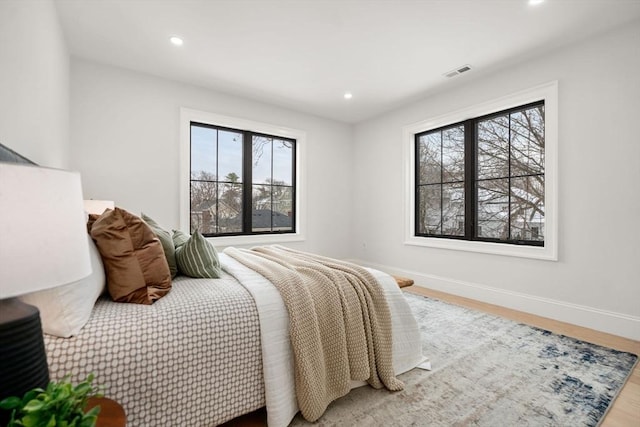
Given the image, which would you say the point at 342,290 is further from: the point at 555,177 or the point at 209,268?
the point at 555,177

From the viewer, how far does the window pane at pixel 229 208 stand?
404 cm

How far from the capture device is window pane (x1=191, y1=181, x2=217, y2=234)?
3826mm

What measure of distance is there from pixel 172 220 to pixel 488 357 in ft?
11.2

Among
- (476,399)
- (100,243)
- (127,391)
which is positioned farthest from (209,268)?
(476,399)

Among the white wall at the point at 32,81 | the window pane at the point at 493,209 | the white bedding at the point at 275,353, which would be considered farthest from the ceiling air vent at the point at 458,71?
the white wall at the point at 32,81

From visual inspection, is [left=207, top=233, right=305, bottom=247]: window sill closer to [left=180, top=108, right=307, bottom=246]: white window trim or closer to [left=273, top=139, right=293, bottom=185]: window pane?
[left=180, top=108, right=307, bottom=246]: white window trim

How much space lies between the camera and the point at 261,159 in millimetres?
4418

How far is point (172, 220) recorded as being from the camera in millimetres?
3543

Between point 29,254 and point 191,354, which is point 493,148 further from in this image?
point 29,254

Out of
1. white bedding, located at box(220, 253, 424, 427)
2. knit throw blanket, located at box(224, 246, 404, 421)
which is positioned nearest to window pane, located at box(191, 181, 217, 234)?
knit throw blanket, located at box(224, 246, 404, 421)

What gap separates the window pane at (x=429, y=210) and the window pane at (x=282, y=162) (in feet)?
6.64

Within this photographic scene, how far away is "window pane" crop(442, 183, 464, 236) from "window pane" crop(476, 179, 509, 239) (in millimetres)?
223

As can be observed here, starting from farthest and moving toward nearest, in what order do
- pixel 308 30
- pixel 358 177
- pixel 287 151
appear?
1. pixel 358 177
2. pixel 287 151
3. pixel 308 30

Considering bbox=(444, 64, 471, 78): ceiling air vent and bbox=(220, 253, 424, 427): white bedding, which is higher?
bbox=(444, 64, 471, 78): ceiling air vent
